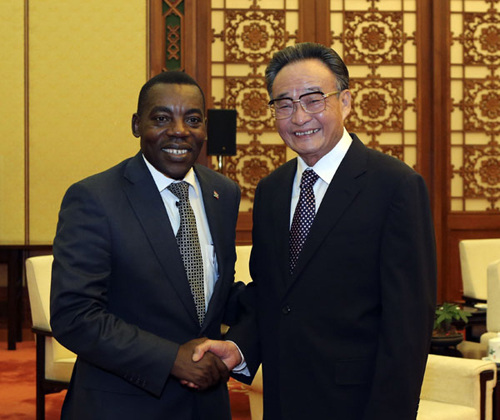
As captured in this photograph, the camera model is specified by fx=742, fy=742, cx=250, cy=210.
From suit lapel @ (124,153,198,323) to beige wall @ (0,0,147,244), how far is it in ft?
16.6

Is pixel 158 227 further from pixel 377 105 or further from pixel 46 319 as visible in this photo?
pixel 377 105

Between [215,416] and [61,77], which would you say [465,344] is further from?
[61,77]

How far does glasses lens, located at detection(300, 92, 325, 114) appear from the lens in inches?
78.9

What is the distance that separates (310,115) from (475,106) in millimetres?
5841

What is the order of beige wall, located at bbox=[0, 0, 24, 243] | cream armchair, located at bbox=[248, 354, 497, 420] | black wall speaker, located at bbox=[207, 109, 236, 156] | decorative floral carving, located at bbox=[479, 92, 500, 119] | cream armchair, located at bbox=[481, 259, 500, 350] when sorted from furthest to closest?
1. decorative floral carving, located at bbox=[479, 92, 500, 119]
2. beige wall, located at bbox=[0, 0, 24, 243]
3. black wall speaker, located at bbox=[207, 109, 236, 156]
4. cream armchair, located at bbox=[481, 259, 500, 350]
5. cream armchair, located at bbox=[248, 354, 497, 420]

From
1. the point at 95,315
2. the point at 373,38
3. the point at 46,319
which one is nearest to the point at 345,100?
the point at 95,315

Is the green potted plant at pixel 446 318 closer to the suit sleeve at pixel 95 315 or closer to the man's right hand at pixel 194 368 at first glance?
the man's right hand at pixel 194 368

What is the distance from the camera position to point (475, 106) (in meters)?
7.40

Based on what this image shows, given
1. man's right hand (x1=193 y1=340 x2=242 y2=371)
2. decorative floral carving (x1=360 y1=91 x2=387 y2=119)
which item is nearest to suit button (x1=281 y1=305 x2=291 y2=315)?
man's right hand (x1=193 y1=340 x2=242 y2=371)

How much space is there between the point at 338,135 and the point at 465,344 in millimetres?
2675

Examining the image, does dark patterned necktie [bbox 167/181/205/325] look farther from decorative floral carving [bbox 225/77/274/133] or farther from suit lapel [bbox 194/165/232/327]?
decorative floral carving [bbox 225/77/274/133]

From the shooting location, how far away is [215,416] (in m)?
2.10

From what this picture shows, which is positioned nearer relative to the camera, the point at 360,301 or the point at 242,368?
the point at 360,301

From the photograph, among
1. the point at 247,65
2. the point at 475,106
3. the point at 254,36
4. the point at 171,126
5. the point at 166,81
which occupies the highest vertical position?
the point at 254,36
